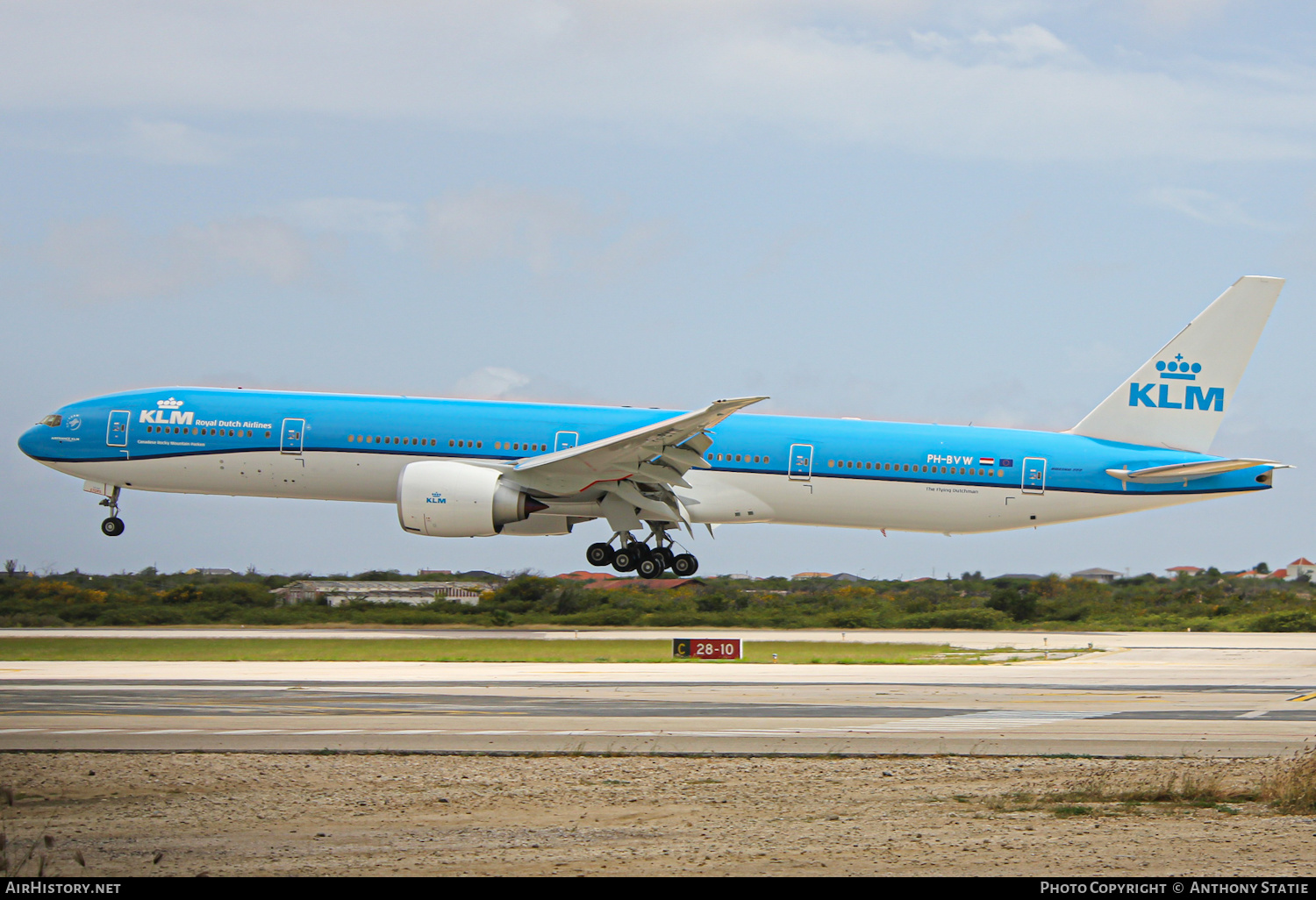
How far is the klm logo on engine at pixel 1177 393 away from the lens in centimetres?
3231

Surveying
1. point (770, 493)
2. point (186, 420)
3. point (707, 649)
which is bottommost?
point (707, 649)

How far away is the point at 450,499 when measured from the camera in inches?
1145

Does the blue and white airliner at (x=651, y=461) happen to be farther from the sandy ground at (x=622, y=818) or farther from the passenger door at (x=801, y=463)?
the sandy ground at (x=622, y=818)

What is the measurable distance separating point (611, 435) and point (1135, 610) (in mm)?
24148

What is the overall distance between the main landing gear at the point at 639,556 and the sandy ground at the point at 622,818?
19967 mm

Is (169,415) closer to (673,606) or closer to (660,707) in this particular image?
(673,606)

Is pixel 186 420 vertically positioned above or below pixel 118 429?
above

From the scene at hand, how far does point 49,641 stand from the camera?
27859 mm

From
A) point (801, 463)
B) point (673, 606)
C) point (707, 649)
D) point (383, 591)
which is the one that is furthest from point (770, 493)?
point (383, 591)

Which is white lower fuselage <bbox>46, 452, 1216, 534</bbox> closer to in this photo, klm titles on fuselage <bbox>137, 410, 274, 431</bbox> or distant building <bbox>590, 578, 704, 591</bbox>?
klm titles on fuselage <bbox>137, 410, 274, 431</bbox>

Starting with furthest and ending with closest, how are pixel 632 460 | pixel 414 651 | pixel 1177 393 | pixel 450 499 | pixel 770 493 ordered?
pixel 1177 393
pixel 770 493
pixel 632 460
pixel 450 499
pixel 414 651

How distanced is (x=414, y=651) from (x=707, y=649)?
6.61m

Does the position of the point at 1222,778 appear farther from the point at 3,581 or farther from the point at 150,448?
the point at 3,581

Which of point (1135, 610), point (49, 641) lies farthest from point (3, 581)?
point (1135, 610)
